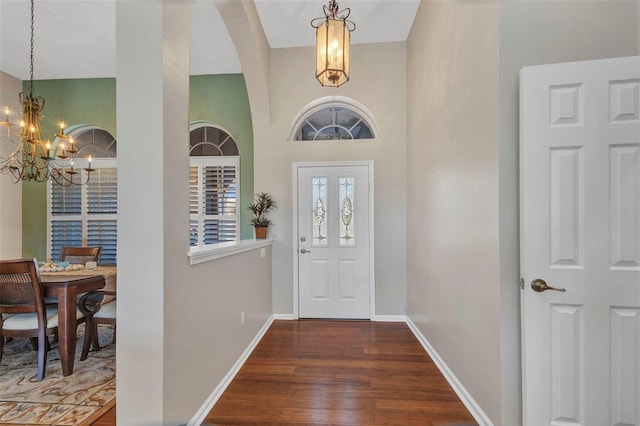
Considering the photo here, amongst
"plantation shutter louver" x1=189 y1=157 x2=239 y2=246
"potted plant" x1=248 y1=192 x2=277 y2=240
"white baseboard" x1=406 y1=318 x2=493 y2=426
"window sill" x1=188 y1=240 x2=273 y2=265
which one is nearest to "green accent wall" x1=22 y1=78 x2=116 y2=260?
"plantation shutter louver" x1=189 y1=157 x2=239 y2=246

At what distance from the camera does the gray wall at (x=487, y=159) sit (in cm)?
159

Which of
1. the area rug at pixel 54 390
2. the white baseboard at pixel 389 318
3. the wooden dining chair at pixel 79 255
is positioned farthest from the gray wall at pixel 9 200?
the white baseboard at pixel 389 318

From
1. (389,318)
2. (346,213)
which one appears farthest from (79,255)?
(389,318)

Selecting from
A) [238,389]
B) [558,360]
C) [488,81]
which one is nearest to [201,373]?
[238,389]

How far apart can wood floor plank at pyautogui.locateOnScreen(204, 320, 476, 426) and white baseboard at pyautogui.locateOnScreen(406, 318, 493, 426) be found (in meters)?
0.04

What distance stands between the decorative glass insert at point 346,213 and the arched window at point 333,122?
0.65m

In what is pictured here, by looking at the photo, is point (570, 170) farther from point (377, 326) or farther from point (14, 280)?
point (14, 280)

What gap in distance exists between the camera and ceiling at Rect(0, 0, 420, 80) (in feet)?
10.00

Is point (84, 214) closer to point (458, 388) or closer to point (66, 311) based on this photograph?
point (66, 311)

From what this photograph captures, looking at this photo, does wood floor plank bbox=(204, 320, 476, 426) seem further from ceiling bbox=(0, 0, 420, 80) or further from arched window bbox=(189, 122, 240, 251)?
ceiling bbox=(0, 0, 420, 80)

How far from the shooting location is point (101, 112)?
4.55 metres

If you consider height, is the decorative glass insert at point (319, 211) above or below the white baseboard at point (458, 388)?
above

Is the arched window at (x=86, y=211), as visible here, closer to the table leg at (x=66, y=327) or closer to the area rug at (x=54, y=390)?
the area rug at (x=54, y=390)

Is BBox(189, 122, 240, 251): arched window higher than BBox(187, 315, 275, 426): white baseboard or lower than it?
higher
